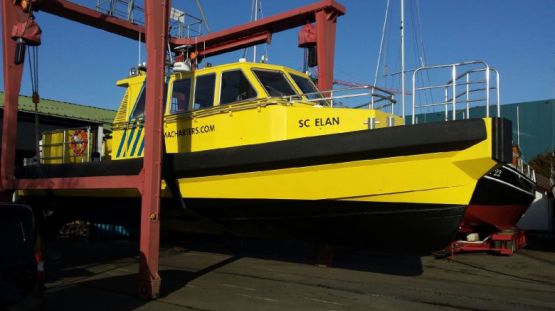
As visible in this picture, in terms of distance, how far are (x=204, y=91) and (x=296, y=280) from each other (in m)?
3.19

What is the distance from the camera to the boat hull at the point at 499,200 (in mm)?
8531

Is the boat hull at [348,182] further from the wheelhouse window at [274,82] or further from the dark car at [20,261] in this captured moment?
the dark car at [20,261]

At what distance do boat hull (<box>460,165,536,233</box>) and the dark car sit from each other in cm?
705

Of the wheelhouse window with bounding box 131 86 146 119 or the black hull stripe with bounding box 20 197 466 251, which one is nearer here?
the black hull stripe with bounding box 20 197 466 251

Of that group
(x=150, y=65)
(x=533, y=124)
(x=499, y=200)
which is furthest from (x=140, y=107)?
(x=533, y=124)

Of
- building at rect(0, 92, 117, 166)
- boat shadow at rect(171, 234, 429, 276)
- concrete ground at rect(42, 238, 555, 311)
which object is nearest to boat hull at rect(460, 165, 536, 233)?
concrete ground at rect(42, 238, 555, 311)

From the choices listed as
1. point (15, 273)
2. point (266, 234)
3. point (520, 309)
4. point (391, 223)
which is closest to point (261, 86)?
point (266, 234)

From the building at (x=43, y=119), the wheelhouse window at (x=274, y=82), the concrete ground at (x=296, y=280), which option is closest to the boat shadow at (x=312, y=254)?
the concrete ground at (x=296, y=280)

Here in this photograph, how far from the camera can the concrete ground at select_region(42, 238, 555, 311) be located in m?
5.47

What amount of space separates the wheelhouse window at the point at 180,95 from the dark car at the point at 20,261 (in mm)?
3341

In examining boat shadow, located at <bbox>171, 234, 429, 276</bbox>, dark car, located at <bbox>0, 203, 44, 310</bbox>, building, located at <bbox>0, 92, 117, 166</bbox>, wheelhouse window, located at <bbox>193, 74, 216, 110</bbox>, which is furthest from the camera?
building, located at <bbox>0, 92, 117, 166</bbox>

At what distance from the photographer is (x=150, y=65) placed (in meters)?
5.75

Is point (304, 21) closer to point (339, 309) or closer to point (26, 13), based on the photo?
point (26, 13)

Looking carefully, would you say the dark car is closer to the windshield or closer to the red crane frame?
the red crane frame
